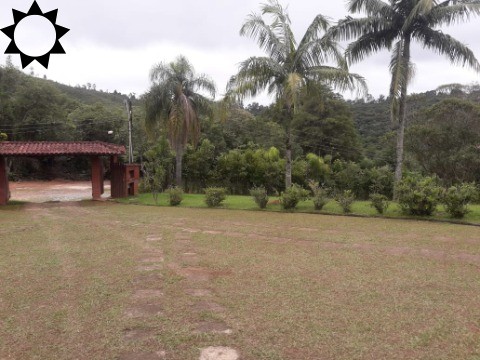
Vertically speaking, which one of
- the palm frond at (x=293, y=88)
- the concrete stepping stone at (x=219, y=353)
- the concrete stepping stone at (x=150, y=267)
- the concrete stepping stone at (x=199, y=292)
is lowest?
the concrete stepping stone at (x=219, y=353)

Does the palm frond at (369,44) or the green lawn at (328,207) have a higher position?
the palm frond at (369,44)

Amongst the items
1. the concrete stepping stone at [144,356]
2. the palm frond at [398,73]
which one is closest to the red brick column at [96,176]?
the palm frond at [398,73]

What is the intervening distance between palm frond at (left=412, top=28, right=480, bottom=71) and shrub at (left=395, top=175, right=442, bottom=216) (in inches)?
177

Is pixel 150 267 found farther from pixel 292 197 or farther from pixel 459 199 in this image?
pixel 459 199

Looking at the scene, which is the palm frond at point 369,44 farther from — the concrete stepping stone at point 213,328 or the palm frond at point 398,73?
the concrete stepping stone at point 213,328

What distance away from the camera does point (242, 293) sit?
4.79 metres

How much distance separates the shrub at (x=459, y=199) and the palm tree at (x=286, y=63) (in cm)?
454

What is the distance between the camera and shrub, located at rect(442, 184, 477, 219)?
34.4 ft

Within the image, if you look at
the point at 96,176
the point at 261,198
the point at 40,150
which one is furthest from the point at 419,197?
the point at 40,150

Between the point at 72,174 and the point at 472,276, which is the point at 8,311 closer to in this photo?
the point at 472,276

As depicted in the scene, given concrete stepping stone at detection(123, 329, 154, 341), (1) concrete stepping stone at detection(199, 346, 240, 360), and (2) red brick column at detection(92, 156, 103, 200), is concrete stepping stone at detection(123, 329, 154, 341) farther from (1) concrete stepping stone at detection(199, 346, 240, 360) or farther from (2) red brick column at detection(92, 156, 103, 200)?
(2) red brick column at detection(92, 156, 103, 200)

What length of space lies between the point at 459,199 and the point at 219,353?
9192 mm

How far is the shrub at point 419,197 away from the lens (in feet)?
35.4

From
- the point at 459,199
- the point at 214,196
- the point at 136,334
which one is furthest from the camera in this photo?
the point at 214,196
